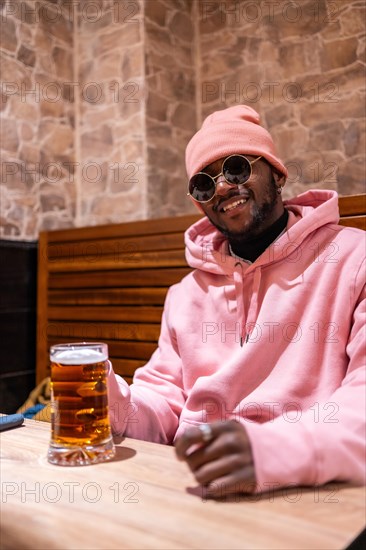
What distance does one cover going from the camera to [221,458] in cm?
84

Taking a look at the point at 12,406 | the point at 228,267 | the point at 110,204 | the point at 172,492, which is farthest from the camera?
the point at 110,204

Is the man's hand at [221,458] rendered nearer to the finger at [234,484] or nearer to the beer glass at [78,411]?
the finger at [234,484]

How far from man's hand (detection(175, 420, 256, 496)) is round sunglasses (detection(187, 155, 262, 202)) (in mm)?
1056

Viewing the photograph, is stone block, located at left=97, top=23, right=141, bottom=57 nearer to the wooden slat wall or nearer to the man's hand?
the wooden slat wall

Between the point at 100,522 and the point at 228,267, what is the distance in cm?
108

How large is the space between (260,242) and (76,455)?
1.01 m

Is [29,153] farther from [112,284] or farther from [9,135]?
[112,284]

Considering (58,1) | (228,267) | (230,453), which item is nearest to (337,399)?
(230,453)

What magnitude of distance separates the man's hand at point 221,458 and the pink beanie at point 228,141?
44.1 inches

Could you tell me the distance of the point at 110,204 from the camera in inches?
162

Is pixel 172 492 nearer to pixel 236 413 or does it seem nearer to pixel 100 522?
pixel 100 522

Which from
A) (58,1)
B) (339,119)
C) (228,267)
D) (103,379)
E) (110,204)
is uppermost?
(58,1)

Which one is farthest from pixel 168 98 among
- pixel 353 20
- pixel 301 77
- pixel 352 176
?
pixel 352 176

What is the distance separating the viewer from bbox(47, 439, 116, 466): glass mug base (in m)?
1.03
